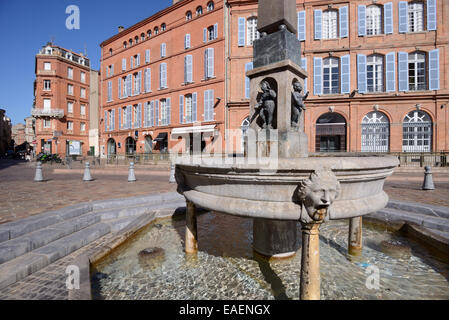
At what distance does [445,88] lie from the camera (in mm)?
16422

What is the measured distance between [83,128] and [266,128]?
142 feet

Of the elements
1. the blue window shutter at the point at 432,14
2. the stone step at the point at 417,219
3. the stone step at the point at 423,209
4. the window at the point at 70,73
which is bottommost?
the stone step at the point at 417,219

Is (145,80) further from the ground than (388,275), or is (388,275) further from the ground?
(145,80)

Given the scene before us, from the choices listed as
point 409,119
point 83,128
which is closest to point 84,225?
point 409,119

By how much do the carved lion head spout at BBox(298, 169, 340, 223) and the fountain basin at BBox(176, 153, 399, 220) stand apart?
0.18ft

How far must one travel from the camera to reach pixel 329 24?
1834 cm

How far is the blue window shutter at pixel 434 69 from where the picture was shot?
16469mm

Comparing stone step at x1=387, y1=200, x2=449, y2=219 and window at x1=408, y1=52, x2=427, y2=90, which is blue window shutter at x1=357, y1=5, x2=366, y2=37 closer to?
window at x1=408, y1=52, x2=427, y2=90

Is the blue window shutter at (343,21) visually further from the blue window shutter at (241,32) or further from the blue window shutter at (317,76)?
the blue window shutter at (241,32)

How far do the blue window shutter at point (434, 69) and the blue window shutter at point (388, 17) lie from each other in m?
3.39

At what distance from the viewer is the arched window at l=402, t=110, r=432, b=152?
16.9m

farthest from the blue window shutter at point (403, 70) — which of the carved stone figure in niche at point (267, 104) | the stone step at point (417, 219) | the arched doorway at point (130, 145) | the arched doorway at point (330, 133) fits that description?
the arched doorway at point (130, 145)

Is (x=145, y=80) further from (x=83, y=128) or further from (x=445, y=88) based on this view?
(x=445, y=88)

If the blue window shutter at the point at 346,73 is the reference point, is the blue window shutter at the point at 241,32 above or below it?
above
